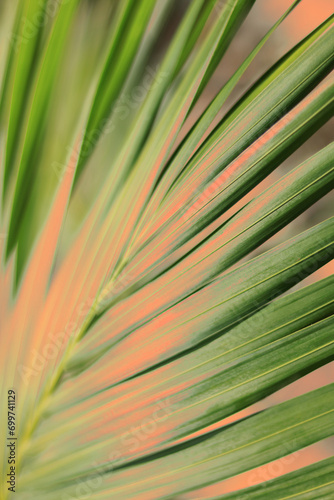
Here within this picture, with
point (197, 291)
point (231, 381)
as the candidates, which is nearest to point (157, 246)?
point (197, 291)

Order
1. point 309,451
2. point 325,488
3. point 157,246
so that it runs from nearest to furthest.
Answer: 1. point 325,488
2. point 157,246
3. point 309,451

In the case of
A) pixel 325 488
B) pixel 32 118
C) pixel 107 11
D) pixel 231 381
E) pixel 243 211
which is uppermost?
pixel 107 11

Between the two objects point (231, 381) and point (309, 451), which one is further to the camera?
point (309, 451)

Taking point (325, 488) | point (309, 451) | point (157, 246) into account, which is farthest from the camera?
point (309, 451)

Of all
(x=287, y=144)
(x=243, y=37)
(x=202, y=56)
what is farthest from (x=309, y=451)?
(x=243, y=37)

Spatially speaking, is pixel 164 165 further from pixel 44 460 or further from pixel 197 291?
pixel 44 460

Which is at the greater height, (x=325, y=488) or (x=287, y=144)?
(x=287, y=144)

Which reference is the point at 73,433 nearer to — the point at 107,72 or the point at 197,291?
the point at 197,291
